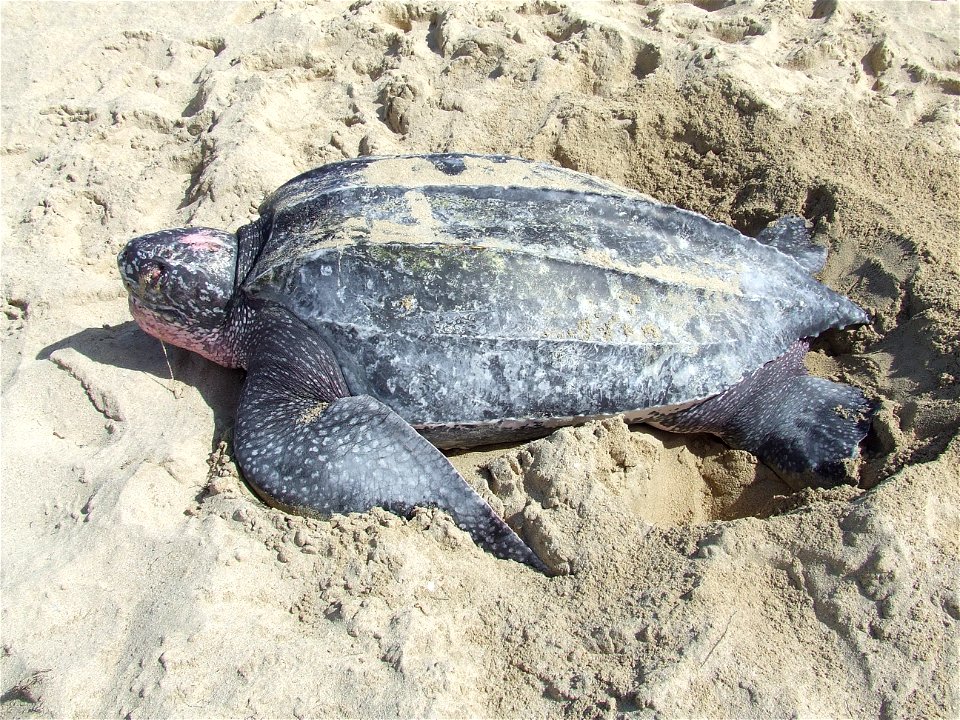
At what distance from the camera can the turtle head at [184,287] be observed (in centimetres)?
206

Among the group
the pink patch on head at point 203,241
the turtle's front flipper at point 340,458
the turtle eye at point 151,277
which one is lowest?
the turtle's front flipper at point 340,458

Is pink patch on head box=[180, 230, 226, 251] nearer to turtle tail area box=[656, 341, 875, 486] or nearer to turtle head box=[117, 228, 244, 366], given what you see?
turtle head box=[117, 228, 244, 366]

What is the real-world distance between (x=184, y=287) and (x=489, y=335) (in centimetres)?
103

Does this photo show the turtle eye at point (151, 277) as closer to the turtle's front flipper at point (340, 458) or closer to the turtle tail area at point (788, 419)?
the turtle's front flipper at point (340, 458)

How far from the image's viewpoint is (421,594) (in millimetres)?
1434

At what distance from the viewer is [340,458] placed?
5.52 ft

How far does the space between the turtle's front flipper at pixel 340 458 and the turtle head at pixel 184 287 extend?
35 cm

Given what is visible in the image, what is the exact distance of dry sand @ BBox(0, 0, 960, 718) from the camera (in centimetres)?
128

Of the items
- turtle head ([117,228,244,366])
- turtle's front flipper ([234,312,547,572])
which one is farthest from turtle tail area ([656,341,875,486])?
turtle head ([117,228,244,366])

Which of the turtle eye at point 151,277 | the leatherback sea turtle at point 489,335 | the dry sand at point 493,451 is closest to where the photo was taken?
the dry sand at point 493,451

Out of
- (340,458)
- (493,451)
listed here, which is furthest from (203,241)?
(493,451)

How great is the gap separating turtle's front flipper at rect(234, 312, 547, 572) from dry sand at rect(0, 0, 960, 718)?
56 mm

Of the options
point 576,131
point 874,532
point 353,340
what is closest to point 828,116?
point 576,131

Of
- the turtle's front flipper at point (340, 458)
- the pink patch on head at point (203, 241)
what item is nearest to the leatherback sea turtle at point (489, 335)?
the turtle's front flipper at point (340, 458)
